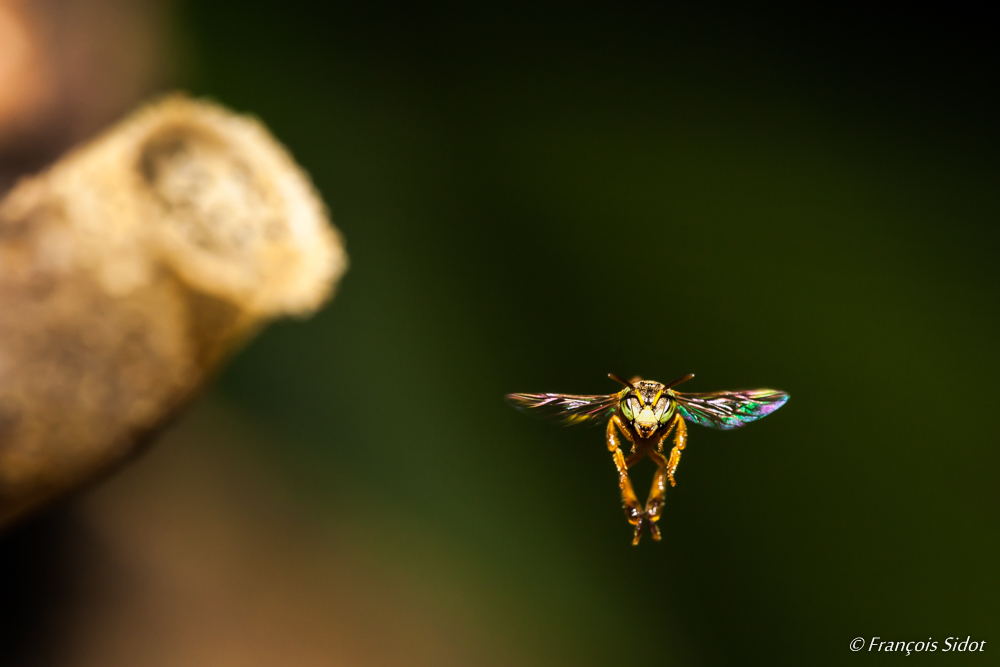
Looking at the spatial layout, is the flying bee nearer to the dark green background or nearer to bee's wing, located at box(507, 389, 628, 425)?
bee's wing, located at box(507, 389, 628, 425)

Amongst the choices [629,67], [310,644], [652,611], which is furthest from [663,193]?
[310,644]

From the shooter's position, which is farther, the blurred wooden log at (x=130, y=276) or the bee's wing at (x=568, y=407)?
the blurred wooden log at (x=130, y=276)

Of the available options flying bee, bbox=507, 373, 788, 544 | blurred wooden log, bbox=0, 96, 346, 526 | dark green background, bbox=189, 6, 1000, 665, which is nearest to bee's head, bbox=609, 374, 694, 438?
flying bee, bbox=507, 373, 788, 544

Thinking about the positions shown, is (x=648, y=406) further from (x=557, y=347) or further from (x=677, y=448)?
(x=557, y=347)

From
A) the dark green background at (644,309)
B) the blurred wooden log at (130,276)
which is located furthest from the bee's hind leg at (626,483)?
the blurred wooden log at (130,276)

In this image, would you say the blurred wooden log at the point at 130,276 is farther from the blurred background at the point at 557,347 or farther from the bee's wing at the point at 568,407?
the bee's wing at the point at 568,407

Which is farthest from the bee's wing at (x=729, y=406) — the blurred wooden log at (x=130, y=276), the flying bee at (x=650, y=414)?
the blurred wooden log at (x=130, y=276)

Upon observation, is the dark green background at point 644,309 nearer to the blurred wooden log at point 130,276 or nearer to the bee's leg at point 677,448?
the blurred wooden log at point 130,276

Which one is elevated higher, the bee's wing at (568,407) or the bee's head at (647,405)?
the bee's head at (647,405)
